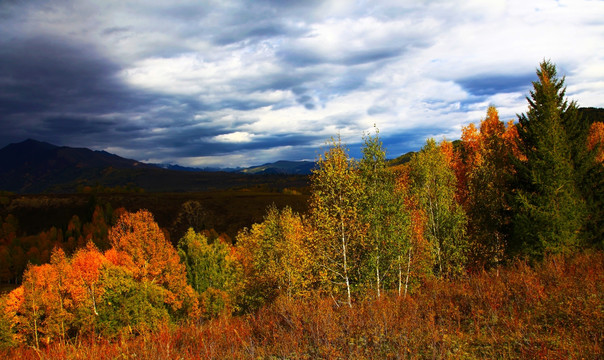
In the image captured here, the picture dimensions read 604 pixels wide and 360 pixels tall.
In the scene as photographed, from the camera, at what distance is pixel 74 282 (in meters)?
51.8

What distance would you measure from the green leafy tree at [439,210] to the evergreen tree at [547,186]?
5.17 meters

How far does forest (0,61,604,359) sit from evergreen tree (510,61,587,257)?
0.13 meters

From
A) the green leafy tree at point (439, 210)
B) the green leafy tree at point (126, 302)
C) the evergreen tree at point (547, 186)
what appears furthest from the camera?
the green leafy tree at point (126, 302)

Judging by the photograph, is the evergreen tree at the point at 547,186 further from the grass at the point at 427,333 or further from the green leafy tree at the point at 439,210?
the grass at the point at 427,333

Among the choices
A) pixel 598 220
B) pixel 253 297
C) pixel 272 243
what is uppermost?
pixel 598 220

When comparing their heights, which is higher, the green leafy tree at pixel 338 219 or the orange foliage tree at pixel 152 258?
the green leafy tree at pixel 338 219

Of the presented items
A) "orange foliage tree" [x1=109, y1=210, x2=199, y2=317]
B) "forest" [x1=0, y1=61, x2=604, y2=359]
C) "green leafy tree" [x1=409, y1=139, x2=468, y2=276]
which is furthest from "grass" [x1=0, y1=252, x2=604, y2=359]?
"orange foliage tree" [x1=109, y1=210, x2=199, y2=317]

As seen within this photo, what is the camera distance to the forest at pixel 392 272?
10125 millimetres

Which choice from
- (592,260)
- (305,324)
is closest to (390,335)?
(305,324)

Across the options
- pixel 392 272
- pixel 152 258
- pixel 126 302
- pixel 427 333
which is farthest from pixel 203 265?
pixel 427 333

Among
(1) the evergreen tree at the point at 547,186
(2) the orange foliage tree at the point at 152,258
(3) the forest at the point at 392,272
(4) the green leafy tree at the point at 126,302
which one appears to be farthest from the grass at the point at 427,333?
(2) the orange foliage tree at the point at 152,258

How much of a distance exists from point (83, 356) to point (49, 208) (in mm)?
212419

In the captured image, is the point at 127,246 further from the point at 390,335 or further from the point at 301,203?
the point at 301,203

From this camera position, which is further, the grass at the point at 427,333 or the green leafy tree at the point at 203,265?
the green leafy tree at the point at 203,265
